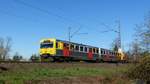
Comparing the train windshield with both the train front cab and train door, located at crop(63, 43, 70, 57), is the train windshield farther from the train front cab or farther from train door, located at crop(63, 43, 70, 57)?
train door, located at crop(63, 43, 70, 57)

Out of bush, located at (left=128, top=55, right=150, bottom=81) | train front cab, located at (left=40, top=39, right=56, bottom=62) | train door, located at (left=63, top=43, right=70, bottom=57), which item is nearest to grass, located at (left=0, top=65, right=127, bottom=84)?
bush, located at (left=128, top=55, right=150, bottom=81)

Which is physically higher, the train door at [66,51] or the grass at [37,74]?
the train door at [66,51]

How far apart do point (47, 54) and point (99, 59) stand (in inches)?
549

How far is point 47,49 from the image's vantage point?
1566 inches

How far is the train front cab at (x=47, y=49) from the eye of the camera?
38.8 m

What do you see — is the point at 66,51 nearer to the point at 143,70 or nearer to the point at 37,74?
the point at 37,74

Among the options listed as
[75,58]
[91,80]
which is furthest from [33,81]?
[75,58]

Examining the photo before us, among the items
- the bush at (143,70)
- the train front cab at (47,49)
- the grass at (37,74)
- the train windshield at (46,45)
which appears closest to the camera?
the grass at (37,74)

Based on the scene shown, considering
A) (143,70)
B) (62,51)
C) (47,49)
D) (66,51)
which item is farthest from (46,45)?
(143,70)

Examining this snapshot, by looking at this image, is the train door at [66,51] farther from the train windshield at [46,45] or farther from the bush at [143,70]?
the bush at [143,70]

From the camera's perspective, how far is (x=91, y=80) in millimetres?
16906

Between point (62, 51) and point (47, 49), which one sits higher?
point (47, 49)

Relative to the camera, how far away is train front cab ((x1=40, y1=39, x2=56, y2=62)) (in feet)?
127

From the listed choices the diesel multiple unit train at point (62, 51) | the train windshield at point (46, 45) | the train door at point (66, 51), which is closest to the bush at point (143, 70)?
the diesel multiple unit train at point (62, 51)
